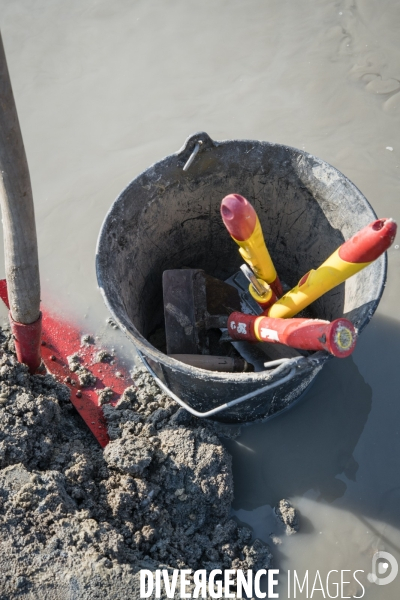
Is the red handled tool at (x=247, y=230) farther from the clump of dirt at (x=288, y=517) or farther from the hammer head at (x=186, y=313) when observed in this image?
the clump of dirt at (x=288, y=517)

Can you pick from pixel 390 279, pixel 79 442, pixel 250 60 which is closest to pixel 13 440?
pixel 79 442

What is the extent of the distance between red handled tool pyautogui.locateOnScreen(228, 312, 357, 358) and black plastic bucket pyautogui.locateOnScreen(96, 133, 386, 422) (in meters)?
0.08

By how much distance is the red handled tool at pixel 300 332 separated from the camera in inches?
56.2

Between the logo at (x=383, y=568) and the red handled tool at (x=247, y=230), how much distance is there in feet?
3.78

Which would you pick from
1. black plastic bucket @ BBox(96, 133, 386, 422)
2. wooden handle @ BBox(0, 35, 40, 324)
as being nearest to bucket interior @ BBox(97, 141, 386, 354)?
black plastic bucket @ BBox(96, 133, 386, 422)

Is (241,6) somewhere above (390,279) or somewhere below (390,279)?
above

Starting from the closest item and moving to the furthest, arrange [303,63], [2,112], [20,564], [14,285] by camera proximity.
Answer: [2,112] < [20,564] < [14,285] < [303,63]

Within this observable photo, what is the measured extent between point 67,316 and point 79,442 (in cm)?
70

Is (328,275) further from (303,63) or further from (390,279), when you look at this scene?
(303,63)

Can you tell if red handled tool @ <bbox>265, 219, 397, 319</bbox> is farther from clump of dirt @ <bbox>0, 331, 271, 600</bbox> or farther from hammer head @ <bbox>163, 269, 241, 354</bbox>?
clump of dirt @ <bbox>0, 331, 271, 600</bbox>

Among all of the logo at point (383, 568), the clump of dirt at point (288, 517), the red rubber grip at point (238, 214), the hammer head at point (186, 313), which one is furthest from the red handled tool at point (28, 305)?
the logo at point (383, 568)

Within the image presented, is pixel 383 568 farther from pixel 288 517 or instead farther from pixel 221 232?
pixel 221 232

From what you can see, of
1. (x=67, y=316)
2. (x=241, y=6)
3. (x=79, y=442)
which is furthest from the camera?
(x=241, y=6)

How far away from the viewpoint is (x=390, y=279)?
8.25 ft
